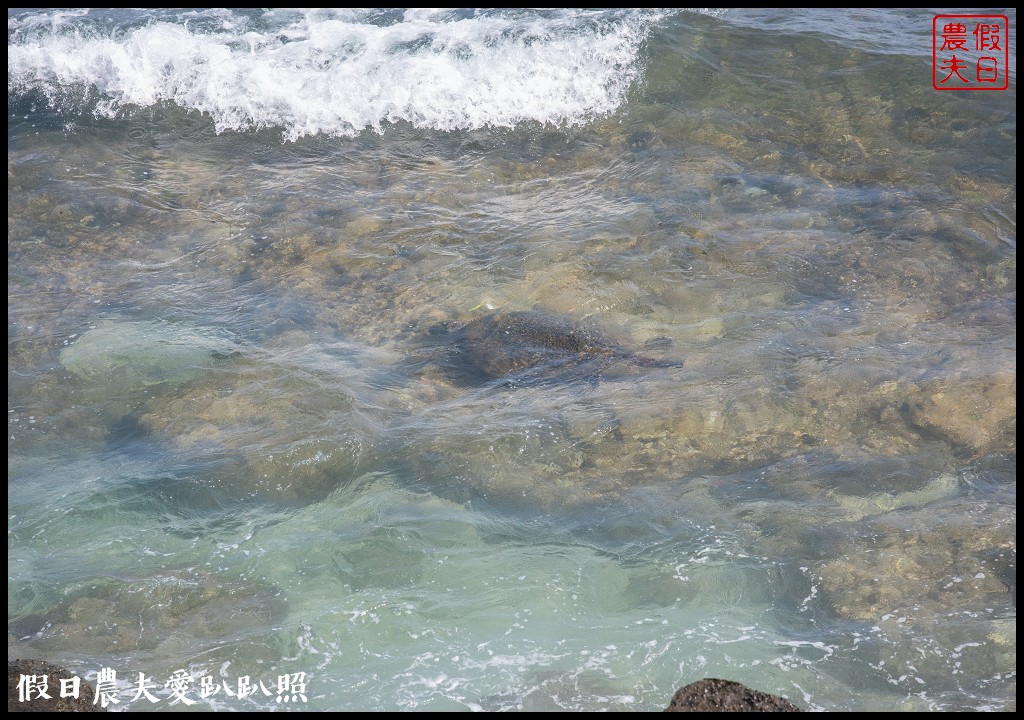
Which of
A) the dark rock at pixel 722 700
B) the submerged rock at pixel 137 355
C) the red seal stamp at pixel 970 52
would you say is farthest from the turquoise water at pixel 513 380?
the dark rock at pixel 722 700

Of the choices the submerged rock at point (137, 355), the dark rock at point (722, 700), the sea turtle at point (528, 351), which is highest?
the dark rock at point (722, 700)

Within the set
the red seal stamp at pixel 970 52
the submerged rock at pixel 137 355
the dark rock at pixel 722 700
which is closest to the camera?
the dark rock at pixel 722 700

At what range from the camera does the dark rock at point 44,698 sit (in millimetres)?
2561

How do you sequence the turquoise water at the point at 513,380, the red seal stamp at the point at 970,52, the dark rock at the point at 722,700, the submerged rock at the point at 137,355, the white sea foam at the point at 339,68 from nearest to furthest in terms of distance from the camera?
the dark rock at the point at 722,700 < the turquoise water at the point at 513,380 < the submerged rock at the point at 137,355 < the red seal stamp at the point at 970,52 < the white sea foam at the point at 339,68

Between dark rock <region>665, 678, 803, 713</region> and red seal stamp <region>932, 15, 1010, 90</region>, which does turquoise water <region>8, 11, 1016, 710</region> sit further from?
dark rock <region>665, 678, 803, 713</region>

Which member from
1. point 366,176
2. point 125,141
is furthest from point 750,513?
point 125,141

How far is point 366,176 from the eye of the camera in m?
7.76

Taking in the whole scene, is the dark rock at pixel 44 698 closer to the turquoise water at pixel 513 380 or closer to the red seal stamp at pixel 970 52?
the turquoise water at pixel 513 380

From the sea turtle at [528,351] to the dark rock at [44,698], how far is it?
9.53 feet

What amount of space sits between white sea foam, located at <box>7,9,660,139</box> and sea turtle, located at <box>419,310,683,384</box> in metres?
3.47

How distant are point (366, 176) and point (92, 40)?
4007mm

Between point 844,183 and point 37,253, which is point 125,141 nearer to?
point 37,253

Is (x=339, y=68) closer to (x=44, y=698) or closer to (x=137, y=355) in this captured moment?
(x=137, y=355)

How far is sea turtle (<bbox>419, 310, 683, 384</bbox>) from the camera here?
5.36 meters
